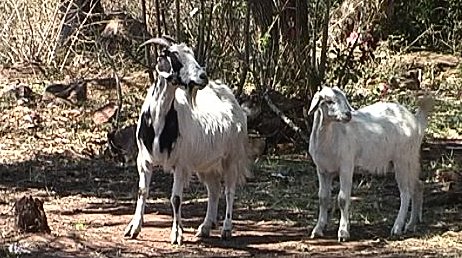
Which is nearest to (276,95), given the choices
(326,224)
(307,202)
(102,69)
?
(307,202)

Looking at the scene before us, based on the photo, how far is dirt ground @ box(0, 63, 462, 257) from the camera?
7.76 m

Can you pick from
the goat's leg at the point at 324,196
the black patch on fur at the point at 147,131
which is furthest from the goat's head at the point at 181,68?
the goat's leg at the point at 324,196

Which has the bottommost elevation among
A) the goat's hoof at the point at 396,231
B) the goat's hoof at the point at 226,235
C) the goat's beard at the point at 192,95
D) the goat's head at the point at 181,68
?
the goat's hoof at the point at 226,235

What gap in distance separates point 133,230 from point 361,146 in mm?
1966

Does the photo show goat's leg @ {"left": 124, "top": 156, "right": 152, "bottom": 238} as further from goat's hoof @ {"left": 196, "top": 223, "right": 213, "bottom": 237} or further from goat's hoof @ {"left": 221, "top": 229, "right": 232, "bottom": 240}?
goat's hoof @ {"left": 221, "top": 229, "right": 232, "bottom": 240}

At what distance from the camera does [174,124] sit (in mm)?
7863

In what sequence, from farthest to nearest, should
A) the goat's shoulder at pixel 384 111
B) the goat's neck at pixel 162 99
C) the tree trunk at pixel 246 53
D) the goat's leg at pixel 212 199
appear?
A: the tree trunk at pixel 246 53
the goat's shoulder at pixel 384 111
the goat's leg at pixel 212 199
the goat's neck at pixel 162 99

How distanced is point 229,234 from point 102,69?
8738 mm

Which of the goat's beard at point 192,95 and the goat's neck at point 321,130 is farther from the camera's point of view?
the goat's neck at point 321,130

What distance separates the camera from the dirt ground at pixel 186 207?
25.5 feet

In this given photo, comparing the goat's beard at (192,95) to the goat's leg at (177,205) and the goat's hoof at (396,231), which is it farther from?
the goat's hoof at (396,231)

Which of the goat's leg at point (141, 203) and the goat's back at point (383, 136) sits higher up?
the goat's back at point (383, 136)

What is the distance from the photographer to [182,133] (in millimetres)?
7902

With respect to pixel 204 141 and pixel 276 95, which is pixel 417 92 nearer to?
pixel 276 95
